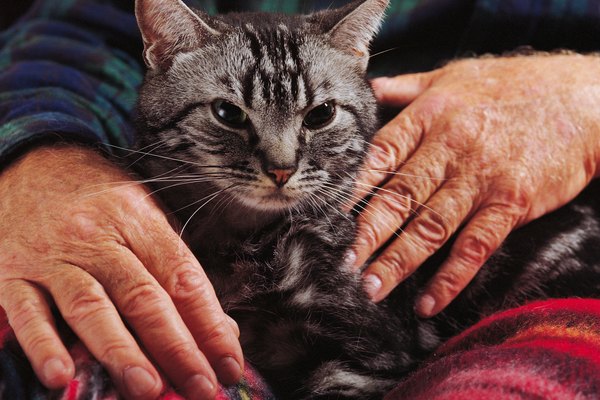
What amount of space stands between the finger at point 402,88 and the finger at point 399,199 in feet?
0.74

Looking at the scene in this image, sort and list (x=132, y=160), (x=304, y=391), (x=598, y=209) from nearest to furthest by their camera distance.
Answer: (x=304, y=391), (x=132, y=160), (x=598, y=209)

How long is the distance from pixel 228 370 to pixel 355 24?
2.14ft

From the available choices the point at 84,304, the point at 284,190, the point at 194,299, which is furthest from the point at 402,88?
the point at 84,304

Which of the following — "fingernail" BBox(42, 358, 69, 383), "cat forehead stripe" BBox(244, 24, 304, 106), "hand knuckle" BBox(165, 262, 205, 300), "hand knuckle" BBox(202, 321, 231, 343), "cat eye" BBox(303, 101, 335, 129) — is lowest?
"hand knuckle" BBox(202, 321, 231, 343)

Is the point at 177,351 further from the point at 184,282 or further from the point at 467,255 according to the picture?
the point at 467,255

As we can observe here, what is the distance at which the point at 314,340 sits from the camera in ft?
3.32

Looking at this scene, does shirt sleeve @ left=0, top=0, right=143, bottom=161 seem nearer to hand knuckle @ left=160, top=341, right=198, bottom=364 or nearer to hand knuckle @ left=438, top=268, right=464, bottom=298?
hand knuckle @ left=160, top=341, right=198, bottom=364

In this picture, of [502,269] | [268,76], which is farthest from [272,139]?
[502,269]

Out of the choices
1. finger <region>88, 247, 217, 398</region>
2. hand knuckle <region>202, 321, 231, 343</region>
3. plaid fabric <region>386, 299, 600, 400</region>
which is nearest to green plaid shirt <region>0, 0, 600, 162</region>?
finger <region>88, 247, 217, 398</region>

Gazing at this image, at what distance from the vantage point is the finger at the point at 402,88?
1.43m

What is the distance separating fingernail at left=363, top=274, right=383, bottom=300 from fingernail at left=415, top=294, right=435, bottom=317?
0.09 metres

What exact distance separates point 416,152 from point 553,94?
32cm

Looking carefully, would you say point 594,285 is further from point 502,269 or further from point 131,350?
point 131,350

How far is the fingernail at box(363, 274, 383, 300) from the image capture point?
1.06 m
